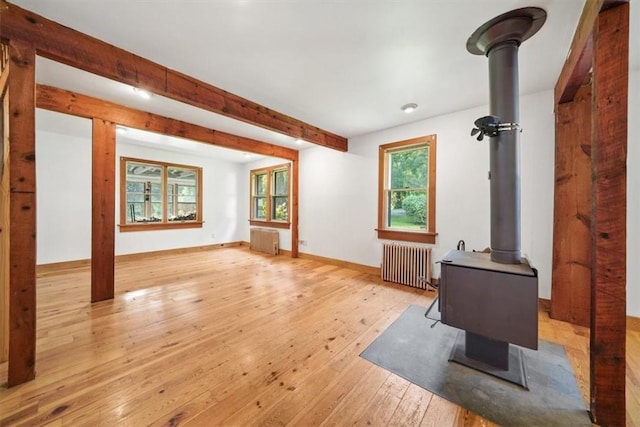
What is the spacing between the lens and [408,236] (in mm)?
3924

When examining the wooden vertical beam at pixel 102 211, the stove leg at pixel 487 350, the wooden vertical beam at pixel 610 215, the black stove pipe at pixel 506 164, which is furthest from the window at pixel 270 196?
the wooden vertical beam at pixel 610 215

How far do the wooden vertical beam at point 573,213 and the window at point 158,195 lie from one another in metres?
6.93

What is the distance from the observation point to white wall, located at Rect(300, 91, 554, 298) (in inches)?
111

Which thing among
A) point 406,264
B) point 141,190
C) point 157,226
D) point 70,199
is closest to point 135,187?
point 141,190

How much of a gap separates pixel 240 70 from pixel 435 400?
310 cm

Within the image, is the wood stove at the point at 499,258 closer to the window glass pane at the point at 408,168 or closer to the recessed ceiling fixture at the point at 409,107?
the recessed ceiling fixture at the point at 409,107

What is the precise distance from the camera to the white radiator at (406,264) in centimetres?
366

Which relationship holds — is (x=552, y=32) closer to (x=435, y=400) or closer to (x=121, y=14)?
(x=435, y=400)

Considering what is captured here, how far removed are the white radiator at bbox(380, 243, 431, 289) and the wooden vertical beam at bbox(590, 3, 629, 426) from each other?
7.08 feet

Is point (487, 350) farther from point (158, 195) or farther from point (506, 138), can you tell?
point (158, 195)

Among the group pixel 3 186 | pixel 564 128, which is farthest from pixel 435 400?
pixel 3 186

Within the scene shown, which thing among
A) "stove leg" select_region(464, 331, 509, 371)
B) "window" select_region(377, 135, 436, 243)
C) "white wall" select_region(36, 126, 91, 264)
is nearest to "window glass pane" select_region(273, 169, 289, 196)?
"window" select_region(377, 135, 436, 243)

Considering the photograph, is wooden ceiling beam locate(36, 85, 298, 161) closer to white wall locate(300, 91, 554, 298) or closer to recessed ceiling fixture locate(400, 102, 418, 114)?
white wall locate(300, 91, 554, 298)

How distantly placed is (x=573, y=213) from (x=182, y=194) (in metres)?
7.26
